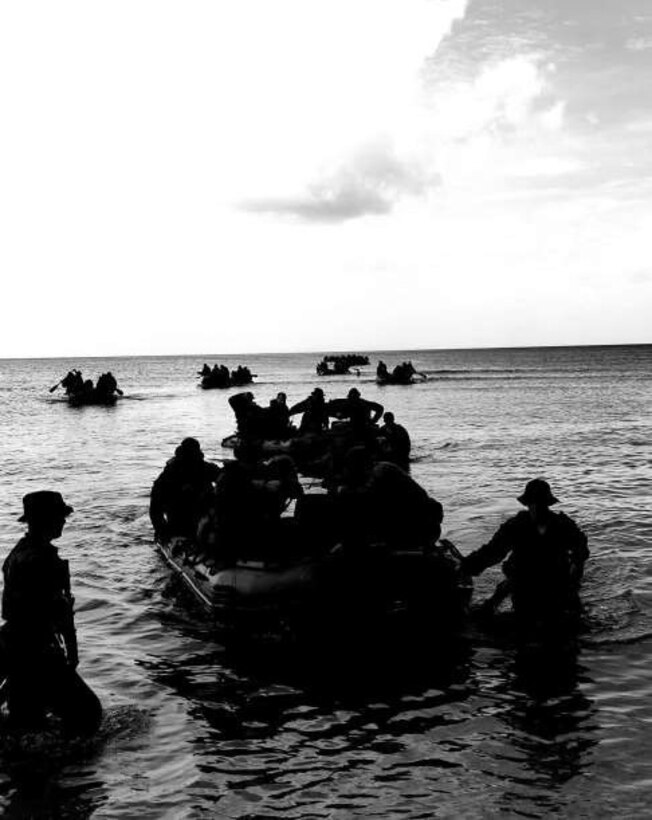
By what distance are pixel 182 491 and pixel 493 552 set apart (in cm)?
529

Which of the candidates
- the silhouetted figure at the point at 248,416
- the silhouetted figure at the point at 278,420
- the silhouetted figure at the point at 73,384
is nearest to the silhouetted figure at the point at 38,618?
the silhouetted figure at the point at 248,416

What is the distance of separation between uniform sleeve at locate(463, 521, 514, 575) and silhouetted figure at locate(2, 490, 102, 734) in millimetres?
4484

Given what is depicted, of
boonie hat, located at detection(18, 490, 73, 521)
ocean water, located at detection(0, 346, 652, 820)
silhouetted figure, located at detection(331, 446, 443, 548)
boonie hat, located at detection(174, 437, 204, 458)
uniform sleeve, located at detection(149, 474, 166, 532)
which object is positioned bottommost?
ocean water, located at detection(0, 346, 652, 820)

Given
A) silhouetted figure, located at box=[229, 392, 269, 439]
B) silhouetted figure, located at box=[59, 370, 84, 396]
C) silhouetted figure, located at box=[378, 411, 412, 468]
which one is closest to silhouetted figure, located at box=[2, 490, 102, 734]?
silhouetted figure, located at box=[229, 392, 269, 439]

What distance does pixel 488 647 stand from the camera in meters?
9.45

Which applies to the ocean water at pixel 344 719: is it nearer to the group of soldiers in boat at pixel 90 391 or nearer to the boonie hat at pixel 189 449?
the boonie hat at pixel 189 449

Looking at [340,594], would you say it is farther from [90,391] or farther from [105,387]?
[105,387]

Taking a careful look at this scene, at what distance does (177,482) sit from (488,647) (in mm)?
5404

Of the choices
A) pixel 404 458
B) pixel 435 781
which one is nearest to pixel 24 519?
pixel 435 781

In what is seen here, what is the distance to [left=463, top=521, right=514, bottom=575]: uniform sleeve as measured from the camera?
9.31 m

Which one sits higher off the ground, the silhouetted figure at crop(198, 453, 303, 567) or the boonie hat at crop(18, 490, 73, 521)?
the boonie hat at crop(18, 490, 73, 521)

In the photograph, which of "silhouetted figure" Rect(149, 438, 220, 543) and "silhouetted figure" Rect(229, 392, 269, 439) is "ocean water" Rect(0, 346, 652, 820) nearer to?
"silhouetted figure" Rect(149, 438, 220, 543)

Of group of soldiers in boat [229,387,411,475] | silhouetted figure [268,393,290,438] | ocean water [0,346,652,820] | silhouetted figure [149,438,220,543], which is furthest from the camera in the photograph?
silhouetted figure [268,393,290,438]

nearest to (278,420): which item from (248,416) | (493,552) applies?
(248,416)
